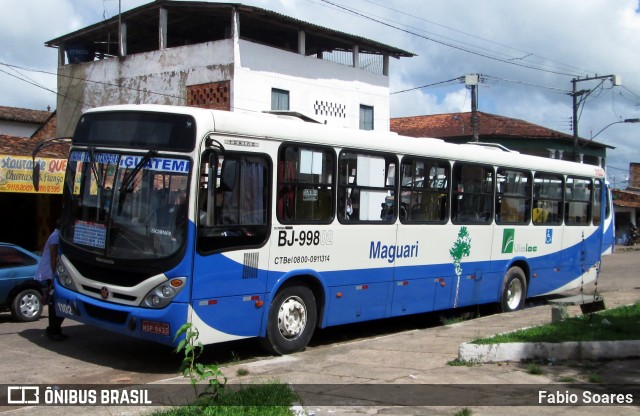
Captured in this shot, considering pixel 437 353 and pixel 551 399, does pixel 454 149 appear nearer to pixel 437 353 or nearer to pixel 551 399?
pixel 437 353

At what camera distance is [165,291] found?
775cm

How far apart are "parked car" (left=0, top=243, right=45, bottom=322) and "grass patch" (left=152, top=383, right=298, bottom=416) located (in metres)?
6.65

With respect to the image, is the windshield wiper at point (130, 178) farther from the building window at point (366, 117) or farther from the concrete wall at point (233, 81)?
the building window at point (366, 117)

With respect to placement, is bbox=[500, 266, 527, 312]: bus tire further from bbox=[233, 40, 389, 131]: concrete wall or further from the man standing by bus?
bbox=[233, 40, 389, 131]: concrete wall

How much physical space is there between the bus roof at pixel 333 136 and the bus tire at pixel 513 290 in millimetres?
2154

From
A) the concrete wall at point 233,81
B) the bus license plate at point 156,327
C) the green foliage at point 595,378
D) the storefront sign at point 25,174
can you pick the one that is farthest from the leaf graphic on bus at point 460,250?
the concrete wall at point 233,81

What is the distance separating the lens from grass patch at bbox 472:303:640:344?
28.6ft

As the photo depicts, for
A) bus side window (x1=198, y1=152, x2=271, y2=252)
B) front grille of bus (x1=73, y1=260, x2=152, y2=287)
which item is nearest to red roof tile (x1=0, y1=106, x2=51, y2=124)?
front grille of bus (x1=73, y1=260, x2=152, y2=287)

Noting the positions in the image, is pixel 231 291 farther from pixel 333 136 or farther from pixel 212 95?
pixel 212 95

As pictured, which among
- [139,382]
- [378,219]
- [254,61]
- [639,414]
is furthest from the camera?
[254,61]

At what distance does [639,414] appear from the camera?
5.92 m

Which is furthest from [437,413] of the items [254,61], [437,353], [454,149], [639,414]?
[254,61]

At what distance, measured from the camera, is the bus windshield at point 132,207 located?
25.7ft

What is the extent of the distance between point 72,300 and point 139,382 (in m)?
1.58
